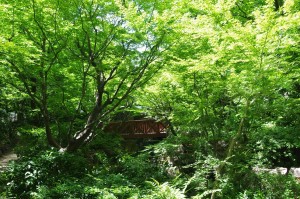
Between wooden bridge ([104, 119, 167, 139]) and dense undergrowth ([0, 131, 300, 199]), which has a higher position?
wooden bridge ([104, 119, 167, 139])

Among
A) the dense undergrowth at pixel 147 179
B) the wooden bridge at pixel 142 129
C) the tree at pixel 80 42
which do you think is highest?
the tree at pixel 80 42

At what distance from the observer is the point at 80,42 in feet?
24.1

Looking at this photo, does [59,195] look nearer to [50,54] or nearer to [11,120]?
[50,54]

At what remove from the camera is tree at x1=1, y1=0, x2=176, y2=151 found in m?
5.96

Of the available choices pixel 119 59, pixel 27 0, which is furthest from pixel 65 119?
pixel 27 0

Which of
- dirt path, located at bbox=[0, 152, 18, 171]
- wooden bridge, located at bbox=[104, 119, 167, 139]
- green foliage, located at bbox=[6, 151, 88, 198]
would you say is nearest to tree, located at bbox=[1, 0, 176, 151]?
green foliage, located at bbox=[6, 151, 88, 198]

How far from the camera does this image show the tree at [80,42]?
596cm

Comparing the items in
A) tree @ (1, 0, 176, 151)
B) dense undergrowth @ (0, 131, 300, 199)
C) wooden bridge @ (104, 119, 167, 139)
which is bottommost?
dense undergrowth @ (0, 131, 300, 199)

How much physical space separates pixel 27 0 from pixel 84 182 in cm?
425

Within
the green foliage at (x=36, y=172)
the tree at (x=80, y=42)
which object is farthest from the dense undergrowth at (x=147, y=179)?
the tree at (x=80, y=42)

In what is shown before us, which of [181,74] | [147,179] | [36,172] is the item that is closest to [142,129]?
[147,179]

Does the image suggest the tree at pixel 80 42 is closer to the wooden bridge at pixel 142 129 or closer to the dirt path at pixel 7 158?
the dirt path at pixel 7 158

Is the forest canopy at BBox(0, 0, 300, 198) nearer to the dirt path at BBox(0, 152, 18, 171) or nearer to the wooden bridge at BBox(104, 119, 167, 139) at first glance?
the dirt path at BBox(0, 152, 18, 171)

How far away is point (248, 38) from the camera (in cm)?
460
